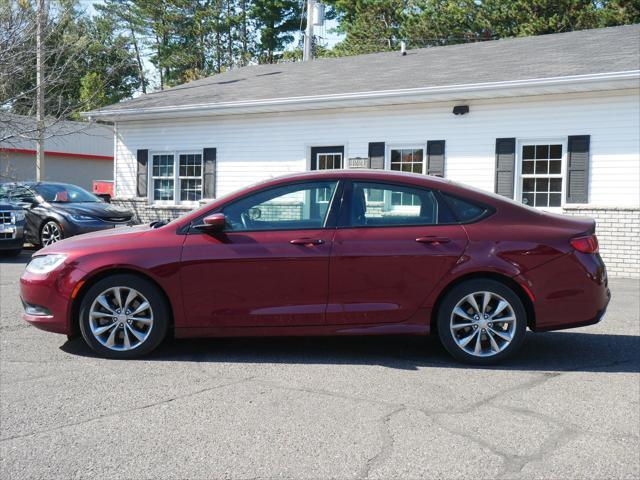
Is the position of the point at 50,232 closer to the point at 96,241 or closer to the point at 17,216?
the point at 17,216

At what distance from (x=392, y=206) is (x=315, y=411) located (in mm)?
2052

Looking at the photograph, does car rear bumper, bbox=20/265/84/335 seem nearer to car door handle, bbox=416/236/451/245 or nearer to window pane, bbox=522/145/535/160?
car door handle, bbox=416/236/451/245

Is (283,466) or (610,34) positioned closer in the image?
(283,466)

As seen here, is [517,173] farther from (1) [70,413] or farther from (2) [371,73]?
(1) [70,413]

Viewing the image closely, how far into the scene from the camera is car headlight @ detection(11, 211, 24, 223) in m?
13.0

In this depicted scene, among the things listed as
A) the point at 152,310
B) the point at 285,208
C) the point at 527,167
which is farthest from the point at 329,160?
the point at 152,310

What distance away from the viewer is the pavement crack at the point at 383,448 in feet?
11.6

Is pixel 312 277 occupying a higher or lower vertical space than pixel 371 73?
lower

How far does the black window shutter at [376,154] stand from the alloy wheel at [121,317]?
31.9 ft

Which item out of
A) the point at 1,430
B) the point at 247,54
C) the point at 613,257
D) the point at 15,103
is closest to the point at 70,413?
the point at 1,430

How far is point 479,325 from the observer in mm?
5508

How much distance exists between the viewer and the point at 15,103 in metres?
16.8

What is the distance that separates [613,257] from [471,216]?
7926 millimetres

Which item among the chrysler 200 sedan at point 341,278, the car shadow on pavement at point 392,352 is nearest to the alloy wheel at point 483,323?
the chrysler 200 sedan at point 341,278
